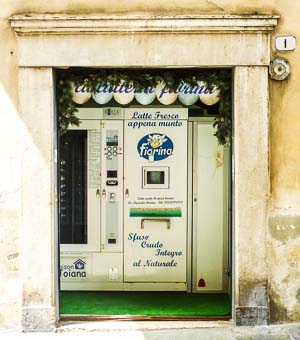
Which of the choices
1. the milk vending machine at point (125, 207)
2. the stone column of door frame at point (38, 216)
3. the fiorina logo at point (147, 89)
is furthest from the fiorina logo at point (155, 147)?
the stone column of door frame at point (38, 216)

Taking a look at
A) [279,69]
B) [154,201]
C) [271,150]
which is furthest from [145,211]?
[279,69]

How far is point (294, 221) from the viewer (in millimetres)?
6879

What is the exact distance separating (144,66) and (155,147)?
182 centimetres

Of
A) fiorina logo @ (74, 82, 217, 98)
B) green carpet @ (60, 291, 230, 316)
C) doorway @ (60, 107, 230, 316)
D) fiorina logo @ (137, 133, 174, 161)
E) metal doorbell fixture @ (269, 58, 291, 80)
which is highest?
metal doorbell fixture @ (269, 58, 291, 80)

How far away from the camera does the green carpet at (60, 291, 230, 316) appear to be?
300 inches

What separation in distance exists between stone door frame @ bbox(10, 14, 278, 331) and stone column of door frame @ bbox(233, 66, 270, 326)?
1 centimetres

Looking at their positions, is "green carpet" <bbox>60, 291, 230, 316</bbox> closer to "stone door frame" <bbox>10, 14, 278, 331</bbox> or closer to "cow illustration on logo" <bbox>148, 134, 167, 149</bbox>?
"stone door frame" <bbox>10, 14, 278, 331</bbox>

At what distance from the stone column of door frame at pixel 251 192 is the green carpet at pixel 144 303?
782 mm

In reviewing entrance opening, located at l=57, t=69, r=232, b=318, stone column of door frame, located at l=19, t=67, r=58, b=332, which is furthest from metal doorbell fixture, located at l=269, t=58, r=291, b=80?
stone column of door frame, located at l=19, t=67, r=58, b=332

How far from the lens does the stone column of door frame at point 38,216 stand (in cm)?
683

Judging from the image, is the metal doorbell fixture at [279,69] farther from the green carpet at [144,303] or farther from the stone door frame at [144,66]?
the green carpet at [144,303]

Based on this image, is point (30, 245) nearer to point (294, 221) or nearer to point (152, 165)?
point (152, 165)

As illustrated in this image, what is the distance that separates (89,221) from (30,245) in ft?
5.78

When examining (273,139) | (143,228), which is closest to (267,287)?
(273,139)
